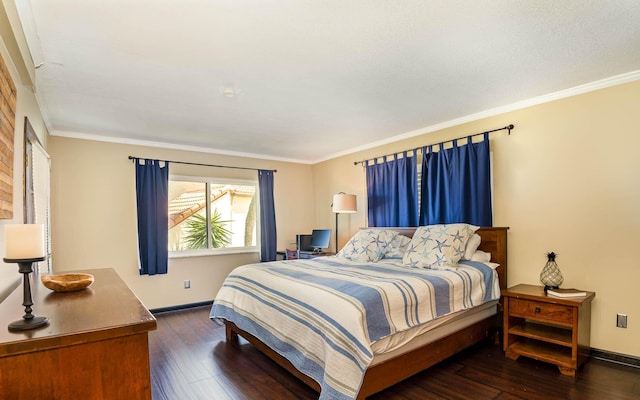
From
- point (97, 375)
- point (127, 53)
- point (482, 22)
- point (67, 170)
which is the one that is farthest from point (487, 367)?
point (67, 170)

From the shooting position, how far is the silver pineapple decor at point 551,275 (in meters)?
2.90

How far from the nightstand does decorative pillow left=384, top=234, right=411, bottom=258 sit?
3.76 feet

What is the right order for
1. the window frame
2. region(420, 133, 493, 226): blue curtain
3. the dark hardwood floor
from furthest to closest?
1. the window frame
2. region(420, 133, 493, 226): blue curtain
3. the dark hardwood floor

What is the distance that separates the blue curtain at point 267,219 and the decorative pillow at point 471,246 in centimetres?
307

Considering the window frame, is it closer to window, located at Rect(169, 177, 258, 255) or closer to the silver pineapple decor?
window, located at Rect(169, 177, 258, 255)

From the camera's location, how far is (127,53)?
2.18m

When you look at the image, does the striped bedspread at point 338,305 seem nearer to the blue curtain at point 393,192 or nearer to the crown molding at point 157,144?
the blue curtain at point 393,192

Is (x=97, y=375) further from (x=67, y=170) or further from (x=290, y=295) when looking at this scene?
(x=67, y=170)

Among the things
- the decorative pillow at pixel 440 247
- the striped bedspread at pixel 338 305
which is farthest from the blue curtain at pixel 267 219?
the decorative pillow at pixel 440 247

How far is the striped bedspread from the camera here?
77.7 inches

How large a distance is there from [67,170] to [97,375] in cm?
389

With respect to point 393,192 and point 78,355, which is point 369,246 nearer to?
point 393,192

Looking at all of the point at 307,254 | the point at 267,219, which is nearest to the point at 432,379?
the point at 307,254

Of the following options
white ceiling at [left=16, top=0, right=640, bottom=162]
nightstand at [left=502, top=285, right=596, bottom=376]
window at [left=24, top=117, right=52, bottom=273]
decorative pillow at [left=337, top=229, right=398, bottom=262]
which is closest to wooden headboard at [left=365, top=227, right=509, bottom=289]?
nightstand at [left=502, top=285, right=596, bottom=376]
